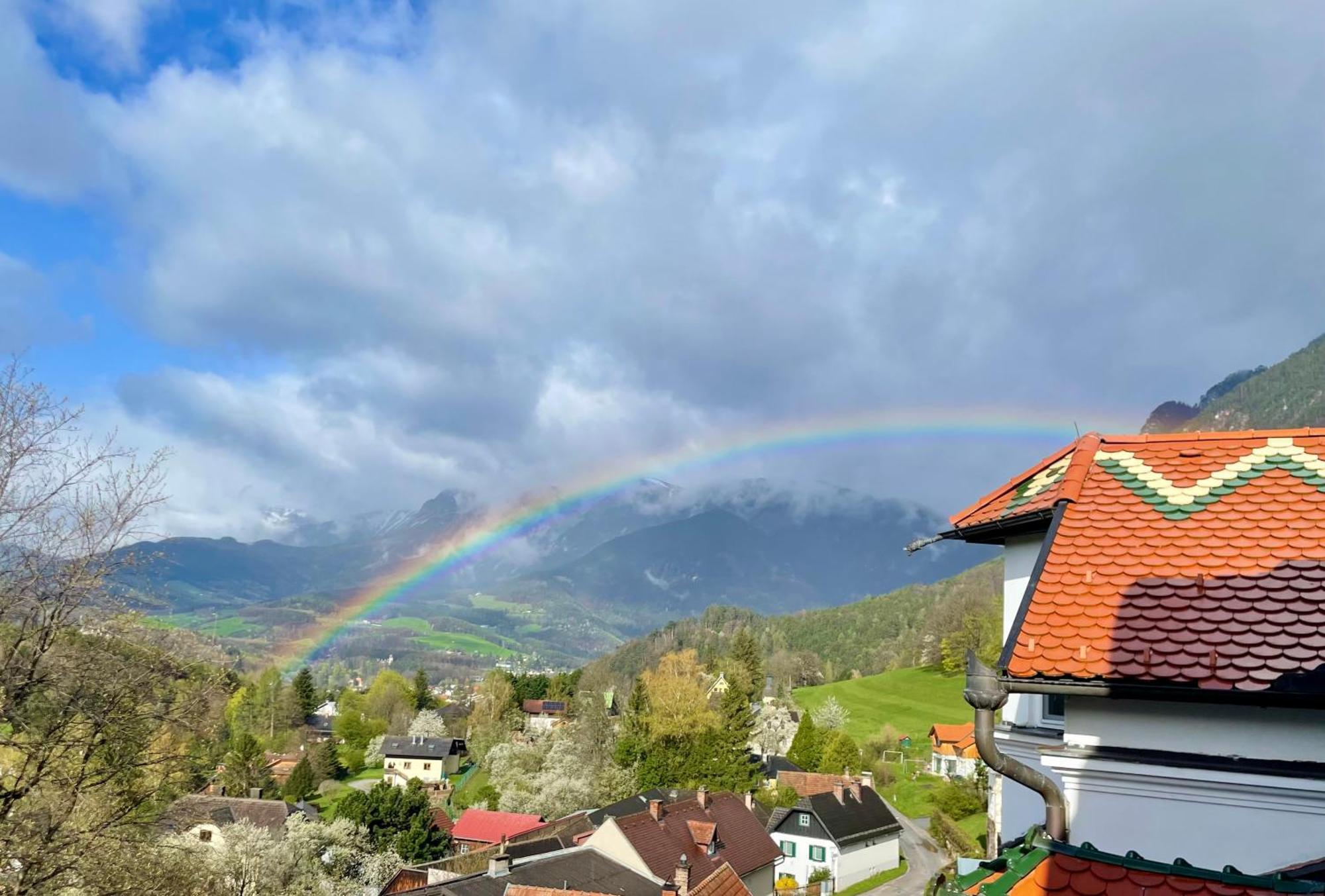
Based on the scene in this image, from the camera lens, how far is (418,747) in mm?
96500

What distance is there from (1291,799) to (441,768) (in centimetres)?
9949

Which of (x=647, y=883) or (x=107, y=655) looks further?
(x=647, y=883)

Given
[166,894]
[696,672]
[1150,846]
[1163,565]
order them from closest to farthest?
[1150,846] < [1163,565] < [166,894] < [696,672]

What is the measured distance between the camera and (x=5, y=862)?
11.1 m

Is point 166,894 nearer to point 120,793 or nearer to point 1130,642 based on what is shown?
point 120,793

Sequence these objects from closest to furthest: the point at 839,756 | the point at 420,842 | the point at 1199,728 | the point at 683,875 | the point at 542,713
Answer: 1. the point at 1199,728
2. the point at 683,875
3. the point at 420,842
4. the point at 839,756
5. the point at 542,713

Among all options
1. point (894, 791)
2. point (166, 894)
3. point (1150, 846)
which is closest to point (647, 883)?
point (166, 894)

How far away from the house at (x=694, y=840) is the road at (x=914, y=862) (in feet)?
29.3

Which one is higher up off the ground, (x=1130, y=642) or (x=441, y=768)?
(x=1130, y=642)

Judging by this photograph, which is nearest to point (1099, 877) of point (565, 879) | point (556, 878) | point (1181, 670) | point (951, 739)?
point (1181, 670)

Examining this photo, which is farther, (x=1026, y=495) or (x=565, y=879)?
(x=565, y=879)

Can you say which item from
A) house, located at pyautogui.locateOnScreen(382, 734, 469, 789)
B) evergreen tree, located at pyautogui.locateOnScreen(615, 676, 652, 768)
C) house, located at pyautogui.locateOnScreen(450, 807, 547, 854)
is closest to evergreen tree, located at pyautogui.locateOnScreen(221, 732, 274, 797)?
house, located at pyautogui.locateOnScreen(382, 734, 469, 789)

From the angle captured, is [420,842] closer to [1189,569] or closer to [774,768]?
[774,768]

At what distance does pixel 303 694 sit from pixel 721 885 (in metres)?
97.7
